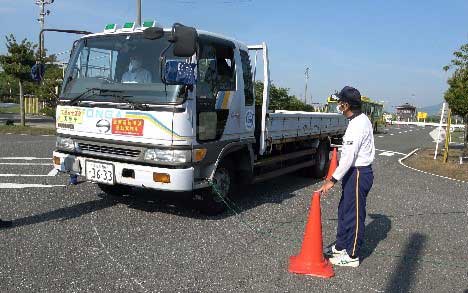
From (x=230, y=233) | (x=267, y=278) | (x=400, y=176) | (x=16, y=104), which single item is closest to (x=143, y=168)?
(x=230, y=233)

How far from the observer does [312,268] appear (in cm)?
418

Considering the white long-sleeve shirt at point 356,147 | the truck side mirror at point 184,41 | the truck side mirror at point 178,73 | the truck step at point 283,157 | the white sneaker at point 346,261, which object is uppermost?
the truck side mirror at point 184,41

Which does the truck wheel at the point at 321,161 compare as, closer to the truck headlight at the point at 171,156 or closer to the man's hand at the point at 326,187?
the truck headlight at the point at 171,156

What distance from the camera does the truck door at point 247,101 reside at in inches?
245

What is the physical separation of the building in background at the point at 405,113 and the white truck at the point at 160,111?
85.7 metres

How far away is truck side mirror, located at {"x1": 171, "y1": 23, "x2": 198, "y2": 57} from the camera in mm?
4652

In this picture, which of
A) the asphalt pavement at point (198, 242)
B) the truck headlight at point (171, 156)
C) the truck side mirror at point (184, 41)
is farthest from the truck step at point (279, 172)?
the truck side mirror at point (184, 41)

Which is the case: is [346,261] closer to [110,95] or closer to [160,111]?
[160,111]

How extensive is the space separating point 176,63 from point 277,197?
12.2 feet

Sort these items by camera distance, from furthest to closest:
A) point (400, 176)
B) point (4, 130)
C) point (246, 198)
→ 1. point (4, 130)
2. point (400, 176)
3. point (246, 198)

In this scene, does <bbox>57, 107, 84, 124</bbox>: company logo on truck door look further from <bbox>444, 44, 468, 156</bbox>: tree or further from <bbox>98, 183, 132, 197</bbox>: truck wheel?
<bbox>444, 44, 468, 156</bbox>: tree

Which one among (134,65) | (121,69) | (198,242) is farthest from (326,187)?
(121,69)

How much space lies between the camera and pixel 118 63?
5.55m

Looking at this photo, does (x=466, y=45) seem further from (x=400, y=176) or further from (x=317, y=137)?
(x=317, y=137)
